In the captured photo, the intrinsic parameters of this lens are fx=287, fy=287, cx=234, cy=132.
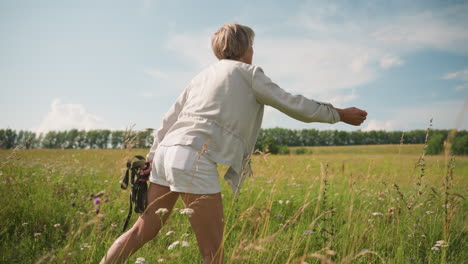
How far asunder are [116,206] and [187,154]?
280 cm

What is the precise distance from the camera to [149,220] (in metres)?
2.03

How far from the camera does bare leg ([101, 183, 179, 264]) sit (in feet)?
6.37

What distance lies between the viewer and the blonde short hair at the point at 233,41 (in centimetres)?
203

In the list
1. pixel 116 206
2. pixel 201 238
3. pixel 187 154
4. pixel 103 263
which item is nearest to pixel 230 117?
pixel 187 154

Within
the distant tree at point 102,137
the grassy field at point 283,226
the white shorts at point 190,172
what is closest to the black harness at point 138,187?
the grassy field at point 283,226

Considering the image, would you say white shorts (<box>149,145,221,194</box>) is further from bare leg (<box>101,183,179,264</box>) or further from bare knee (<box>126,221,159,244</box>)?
bare knee (<box>126,221,159,244</box>)

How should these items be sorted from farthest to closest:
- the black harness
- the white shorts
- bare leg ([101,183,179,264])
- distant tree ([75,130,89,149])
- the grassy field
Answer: distant tree ([75,130,89,149]), the grassy field, the black harness, bare leg ([101,183,179,264]), the white shorts

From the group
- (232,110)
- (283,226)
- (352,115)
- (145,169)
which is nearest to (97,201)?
(145,169)

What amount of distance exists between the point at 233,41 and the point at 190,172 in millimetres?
957

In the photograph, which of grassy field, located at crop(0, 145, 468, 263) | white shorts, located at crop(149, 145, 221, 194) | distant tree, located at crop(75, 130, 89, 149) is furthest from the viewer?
distant tree, located at crop(75, 130, 89, 149)

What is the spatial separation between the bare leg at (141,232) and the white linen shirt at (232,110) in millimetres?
386

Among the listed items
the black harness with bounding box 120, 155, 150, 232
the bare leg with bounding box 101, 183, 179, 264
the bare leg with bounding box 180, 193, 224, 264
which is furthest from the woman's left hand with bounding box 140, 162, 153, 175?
the bare leg with bounding box 180, 193, 224, 264

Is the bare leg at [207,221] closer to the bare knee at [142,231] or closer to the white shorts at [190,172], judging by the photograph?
the white shorts at [190,172]

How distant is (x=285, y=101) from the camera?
1.86 meters
